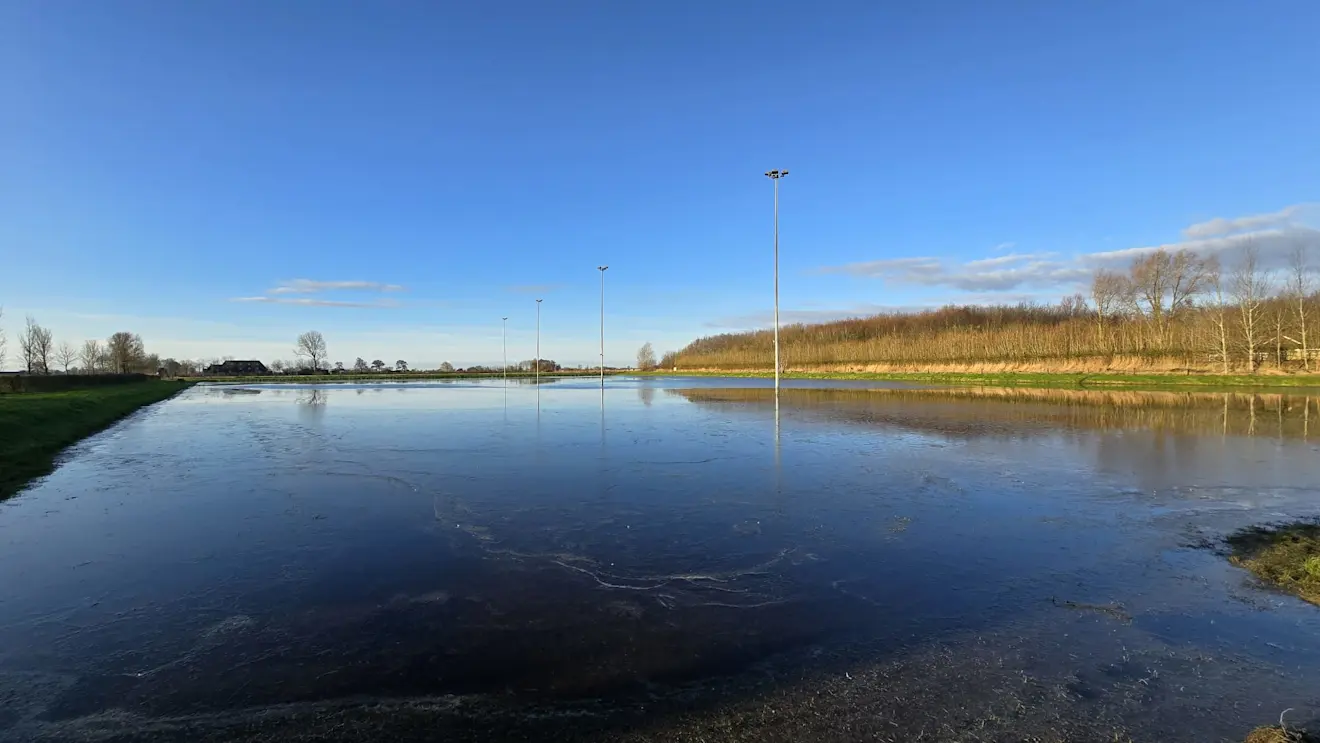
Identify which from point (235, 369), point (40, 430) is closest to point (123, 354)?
point (235, 369)

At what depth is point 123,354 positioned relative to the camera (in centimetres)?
8119

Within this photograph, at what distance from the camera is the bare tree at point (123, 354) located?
265ft

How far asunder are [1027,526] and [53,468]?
19983 millimetres

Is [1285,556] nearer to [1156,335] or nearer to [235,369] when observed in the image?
[1156,335]

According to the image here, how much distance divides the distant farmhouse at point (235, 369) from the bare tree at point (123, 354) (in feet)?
70.2

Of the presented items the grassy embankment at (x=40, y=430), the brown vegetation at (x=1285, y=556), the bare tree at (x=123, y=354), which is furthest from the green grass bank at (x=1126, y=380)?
the bare tree at (x=123, y=354)

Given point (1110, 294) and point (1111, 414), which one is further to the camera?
point (1110, 294)

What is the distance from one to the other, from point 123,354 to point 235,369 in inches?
1039

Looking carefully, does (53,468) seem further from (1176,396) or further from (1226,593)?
(1176,396)

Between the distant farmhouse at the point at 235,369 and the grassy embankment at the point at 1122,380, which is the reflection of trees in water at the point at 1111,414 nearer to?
the grassy embankment at the point at 1122,380

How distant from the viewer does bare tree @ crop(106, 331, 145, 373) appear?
3177 inches

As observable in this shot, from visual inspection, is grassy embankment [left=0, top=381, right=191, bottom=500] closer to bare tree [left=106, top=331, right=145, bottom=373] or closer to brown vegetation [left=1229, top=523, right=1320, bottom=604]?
brown vegetation [left=1229, top=523, right=1320, bottom=604]

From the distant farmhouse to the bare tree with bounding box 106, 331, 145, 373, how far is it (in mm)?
21409

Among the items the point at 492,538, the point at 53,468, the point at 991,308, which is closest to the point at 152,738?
the point at 492,538
